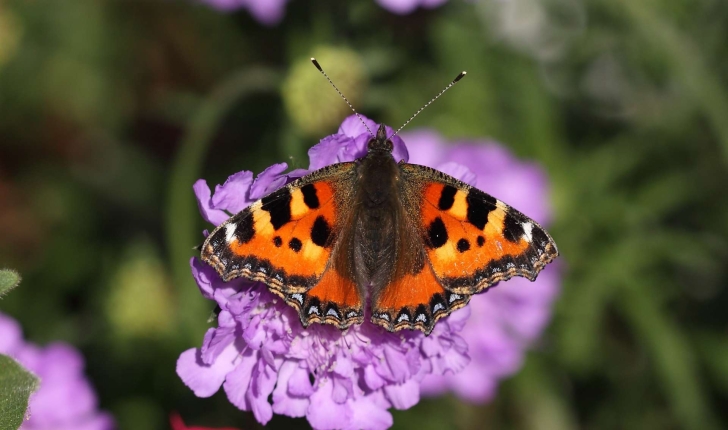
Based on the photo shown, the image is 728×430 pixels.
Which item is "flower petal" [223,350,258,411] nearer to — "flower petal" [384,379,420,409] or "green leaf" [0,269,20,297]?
"flower petal" [384,379,420,409]

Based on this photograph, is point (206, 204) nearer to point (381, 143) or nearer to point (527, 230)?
point (381, 143)

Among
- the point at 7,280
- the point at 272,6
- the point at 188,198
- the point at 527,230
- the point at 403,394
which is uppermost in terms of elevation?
the point at 272,6

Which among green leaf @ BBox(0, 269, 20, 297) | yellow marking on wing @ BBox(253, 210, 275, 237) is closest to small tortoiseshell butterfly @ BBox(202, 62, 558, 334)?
yellow marking on wing @ BBox(253, 210, 275, 237)

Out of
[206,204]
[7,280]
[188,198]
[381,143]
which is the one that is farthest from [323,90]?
[7,280]

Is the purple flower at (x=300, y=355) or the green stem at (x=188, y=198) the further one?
the green stem at (x=188, y=198)

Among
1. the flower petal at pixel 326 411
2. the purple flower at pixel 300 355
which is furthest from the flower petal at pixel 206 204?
the flower petal at pixel 326 411

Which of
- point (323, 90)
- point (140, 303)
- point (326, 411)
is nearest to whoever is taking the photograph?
point (326, 411)

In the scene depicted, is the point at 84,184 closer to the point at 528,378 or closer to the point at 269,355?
the point at 528,378

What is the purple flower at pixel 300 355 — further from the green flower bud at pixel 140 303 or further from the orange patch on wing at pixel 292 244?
the green flower bud at pixel 140 303
